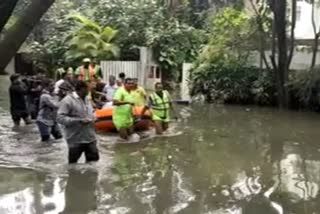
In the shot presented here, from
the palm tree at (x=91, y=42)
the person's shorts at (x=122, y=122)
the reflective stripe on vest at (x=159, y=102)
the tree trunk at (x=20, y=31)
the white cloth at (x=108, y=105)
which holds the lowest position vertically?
the person's shorts at (x=122, y=122)

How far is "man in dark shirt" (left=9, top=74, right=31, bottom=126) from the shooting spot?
14.5m

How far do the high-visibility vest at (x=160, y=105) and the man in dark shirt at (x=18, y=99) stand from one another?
10.7 feet

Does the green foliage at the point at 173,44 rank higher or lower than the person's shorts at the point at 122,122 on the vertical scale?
higher

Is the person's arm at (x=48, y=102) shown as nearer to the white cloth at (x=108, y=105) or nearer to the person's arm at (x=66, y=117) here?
the white cloth at (x=108, y=105)

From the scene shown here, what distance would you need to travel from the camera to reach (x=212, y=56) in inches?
918

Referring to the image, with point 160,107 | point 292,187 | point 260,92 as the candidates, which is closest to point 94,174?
point 292,187

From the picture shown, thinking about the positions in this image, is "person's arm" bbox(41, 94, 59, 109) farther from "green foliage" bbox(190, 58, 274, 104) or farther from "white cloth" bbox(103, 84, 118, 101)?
"green foliage" bbox(190, 58, 274, 104)

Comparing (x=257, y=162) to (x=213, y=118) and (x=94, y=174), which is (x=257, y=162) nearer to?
(x=94, y=174)

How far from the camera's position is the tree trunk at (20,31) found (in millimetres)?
3025

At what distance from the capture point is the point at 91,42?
26.9 m

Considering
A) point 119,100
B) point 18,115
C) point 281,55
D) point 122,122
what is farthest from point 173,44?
point 119,100

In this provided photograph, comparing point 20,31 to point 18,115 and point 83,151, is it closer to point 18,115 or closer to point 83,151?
point 83,151

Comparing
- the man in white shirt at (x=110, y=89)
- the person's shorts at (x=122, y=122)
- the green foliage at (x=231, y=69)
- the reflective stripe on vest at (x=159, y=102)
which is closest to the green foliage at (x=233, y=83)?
the green foliage at (x=231, y=69)

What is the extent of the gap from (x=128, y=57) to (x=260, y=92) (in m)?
7.68
